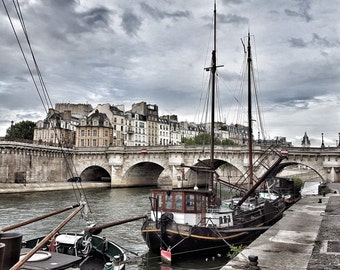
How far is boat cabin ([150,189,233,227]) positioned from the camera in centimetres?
1767

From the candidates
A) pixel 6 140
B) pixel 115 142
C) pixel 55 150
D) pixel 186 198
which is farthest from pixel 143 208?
pixel 115 142

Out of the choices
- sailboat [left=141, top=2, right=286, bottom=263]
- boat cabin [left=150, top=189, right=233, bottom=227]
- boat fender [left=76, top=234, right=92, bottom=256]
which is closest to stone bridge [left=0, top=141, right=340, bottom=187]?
sailboat [left=141, top=2, right=286, bottom=263]

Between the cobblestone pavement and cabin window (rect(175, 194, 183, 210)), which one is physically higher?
cabin window (rect(175, 194, 183, 210))

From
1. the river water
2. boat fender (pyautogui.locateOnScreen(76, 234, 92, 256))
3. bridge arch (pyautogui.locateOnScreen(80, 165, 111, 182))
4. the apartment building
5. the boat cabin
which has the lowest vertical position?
the river water

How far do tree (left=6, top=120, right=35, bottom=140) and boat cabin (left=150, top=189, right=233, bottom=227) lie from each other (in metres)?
81.2

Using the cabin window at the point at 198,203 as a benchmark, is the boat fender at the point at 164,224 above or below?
below

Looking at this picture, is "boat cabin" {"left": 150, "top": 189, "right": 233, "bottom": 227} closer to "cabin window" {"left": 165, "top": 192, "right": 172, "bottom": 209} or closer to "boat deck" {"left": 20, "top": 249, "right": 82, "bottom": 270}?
"cabin window" {"left": 165, "top": 192, "right": 172, "bottom": 209}

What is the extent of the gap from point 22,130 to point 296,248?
9145cm

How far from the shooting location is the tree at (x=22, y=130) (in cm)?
9231

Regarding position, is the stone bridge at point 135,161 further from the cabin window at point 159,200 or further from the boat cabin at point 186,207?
the cabin window at point 159,200

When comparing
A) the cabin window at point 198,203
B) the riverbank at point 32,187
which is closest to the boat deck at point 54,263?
the cabin window at point 198,203

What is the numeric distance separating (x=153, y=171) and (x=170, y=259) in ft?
182

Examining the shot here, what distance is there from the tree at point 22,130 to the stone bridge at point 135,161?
28909mm

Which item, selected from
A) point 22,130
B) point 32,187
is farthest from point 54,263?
point 22,130
